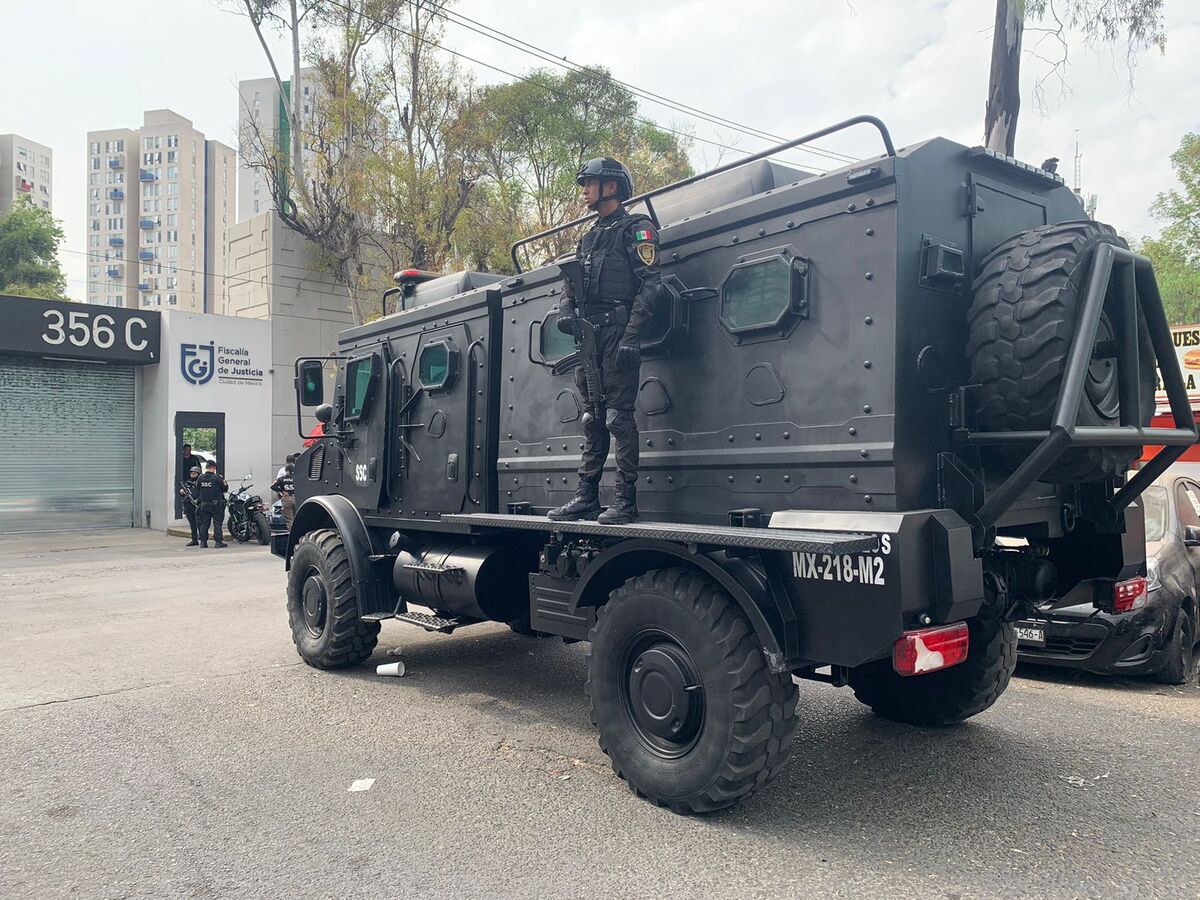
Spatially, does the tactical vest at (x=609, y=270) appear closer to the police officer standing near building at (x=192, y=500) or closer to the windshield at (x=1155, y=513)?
the windshield at (x=1155, y=513)

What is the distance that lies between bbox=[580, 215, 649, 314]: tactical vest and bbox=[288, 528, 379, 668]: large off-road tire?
3314 millimetres

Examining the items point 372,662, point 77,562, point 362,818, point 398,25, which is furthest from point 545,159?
point 362,818

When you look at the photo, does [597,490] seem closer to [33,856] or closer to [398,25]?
[33,856]

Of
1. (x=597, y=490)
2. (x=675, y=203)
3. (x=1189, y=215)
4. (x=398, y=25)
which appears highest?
(x=398, y=25)

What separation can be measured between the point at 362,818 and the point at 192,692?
2.83 m

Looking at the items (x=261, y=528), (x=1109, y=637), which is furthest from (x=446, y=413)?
(x=261, y=528)

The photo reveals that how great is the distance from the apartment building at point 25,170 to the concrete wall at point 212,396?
76.6 meters

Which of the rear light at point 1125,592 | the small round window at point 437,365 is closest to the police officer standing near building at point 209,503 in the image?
the small round window at point 437,365

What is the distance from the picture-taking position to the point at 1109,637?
5969mm

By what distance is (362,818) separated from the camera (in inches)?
158

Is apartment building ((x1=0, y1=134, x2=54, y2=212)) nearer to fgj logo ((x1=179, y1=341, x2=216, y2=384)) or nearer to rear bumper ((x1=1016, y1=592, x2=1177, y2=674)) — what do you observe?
fgj logo ((x1=179, y1=341, x2=216, y2=384))

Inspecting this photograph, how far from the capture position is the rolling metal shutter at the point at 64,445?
18.8 m

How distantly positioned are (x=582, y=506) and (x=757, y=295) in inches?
56.6

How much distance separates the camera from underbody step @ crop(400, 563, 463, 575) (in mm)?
5920
